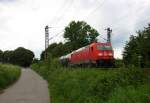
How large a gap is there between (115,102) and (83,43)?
99.9 metres

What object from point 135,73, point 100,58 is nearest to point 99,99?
point 135,73

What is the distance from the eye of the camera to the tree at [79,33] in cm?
11288

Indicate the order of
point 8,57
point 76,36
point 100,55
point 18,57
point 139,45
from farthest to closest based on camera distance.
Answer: point 8,57 < point 18,57 < point 76,36 < point 100,55 < point 139,45

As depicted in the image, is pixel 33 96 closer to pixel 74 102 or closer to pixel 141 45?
pixel 74 102

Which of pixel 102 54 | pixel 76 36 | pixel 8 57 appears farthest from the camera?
pixel 8 57

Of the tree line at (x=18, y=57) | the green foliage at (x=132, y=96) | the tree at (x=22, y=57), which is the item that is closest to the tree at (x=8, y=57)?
the tree line at (x=18, y=57)

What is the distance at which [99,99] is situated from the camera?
15.1m

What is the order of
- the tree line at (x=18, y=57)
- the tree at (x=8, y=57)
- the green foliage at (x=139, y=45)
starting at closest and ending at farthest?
1. the green foliage at (x=139, y=45)
2. the tree line at (x=18, y=57)
3. the tree at (x=8, y=57)

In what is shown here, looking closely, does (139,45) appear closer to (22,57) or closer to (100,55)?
(100,55)

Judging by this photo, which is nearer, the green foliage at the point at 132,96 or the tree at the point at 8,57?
the green foliage at the point at 132,96

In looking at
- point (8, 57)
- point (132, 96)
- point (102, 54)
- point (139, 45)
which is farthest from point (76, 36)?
point (132, 96)

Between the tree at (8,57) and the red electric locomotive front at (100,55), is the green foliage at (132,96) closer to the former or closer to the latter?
the red electric locomotive front at (100,55)

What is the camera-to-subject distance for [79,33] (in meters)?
116

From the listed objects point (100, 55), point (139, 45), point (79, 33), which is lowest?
point (100, 55)
